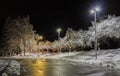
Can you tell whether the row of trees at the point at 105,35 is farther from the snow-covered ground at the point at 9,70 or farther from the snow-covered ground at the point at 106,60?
the snow-covered ground at the point at 9,70

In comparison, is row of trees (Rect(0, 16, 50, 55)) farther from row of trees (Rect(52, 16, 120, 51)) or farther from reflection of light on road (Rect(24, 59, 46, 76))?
reflection of light on road (Rect(24, 59, 46, 76))

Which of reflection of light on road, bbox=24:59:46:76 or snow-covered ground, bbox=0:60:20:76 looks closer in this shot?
snow-covered ground, bbox=0:60:20:76

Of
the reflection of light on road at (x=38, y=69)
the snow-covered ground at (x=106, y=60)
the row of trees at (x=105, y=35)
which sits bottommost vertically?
the reflection of light on road at (x=38, y=69)

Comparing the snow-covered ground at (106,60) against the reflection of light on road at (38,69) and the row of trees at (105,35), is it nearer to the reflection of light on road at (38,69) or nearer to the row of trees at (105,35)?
the reflection of light on road at (38,69)

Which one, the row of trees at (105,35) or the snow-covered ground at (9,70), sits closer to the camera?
the snow-covered ground at (9,70)

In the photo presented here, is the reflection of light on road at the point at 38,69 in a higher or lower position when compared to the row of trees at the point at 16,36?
lower

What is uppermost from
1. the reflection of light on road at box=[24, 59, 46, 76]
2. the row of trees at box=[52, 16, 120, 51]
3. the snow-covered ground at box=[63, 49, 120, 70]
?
the row of trees at box=[52, 16, 120, 51]

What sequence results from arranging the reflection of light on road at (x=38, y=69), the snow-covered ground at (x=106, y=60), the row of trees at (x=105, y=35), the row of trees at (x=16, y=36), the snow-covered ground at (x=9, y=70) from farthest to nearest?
the row of trees at (x=16, y=36) → the row of trees at (x=105, y=35) → the snow-covered ground at (x=106, y=60) → the reflection of light on road at (x=38, y=69) → the snow-covered ground at (x=9, y=70)

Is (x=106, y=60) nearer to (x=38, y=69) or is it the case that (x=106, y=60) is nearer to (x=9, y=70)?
(x=38, y=69)

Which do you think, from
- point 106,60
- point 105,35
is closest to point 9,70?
point 106,60

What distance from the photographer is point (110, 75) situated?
20500mm

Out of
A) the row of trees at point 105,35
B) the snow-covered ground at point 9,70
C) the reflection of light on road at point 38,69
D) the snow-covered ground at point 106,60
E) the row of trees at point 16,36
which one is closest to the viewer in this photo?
the snow-covered ground at point 9,70

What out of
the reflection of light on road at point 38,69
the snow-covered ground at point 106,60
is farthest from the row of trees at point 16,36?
the reflection of light on road at point 38,69

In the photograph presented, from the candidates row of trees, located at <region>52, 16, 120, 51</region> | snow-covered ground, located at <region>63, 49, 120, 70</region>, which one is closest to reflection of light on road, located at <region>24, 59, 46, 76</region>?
snow-covered ground, located at <region>63, 49, 120, 70</region>
